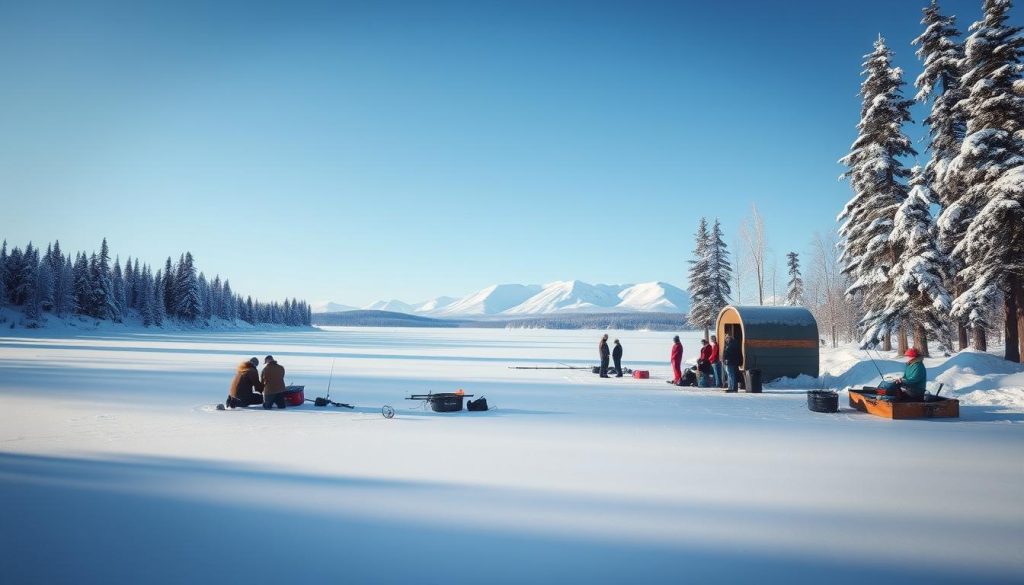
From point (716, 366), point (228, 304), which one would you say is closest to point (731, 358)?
point (716, 366)

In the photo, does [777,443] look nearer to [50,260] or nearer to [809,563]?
[809,563]

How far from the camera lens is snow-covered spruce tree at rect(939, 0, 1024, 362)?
56.8 ft

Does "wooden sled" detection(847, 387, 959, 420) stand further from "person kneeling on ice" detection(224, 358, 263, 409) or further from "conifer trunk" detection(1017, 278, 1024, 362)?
"person kneeling on ice" detection(224, 358, 263, 409)

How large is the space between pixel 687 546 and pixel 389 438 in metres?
5.92

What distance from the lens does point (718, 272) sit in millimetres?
43281

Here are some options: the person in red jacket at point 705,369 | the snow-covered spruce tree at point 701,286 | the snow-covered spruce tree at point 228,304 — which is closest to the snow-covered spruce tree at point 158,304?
the snow-covered spruce tree at point 228,304

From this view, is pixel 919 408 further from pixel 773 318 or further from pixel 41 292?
pixel 41 292

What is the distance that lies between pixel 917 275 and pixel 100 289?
89.4 meters

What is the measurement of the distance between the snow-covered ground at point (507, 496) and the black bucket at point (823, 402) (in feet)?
1.94

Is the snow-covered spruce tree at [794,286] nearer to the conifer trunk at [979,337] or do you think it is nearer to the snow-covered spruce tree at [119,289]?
the conifer trunk at [979,337]

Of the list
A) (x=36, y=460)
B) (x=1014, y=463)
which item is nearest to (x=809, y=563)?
(x=1014, y=463)

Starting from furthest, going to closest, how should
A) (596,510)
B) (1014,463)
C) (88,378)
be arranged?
(88,378) → (1014,463) → (596,510)

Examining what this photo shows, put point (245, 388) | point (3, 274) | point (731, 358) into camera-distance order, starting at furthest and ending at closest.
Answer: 1. point (3, 274)
2. point (731, 358)
3. point (245, 388)

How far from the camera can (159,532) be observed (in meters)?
5.07
